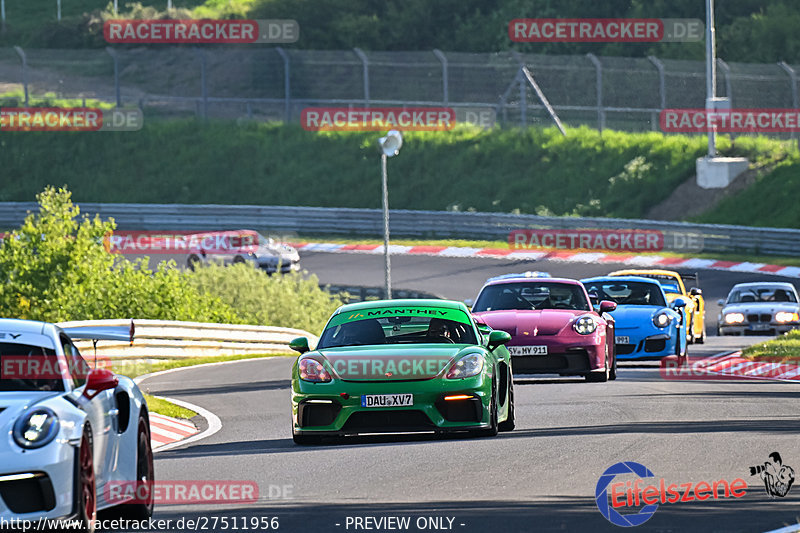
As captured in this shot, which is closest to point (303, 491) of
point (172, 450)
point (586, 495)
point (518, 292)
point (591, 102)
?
point (586, 495)

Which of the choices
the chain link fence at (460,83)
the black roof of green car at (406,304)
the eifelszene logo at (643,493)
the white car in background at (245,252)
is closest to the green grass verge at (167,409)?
the black roof of green car at (406,304)

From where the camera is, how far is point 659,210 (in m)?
48.7

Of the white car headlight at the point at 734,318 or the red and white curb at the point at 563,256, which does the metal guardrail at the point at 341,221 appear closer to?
the red and white curb at the point at 563,256

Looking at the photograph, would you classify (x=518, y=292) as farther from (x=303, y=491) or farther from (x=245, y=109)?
(x=245, y=109)

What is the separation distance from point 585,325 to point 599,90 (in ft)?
104

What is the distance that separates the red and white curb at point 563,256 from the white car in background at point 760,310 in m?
5.66

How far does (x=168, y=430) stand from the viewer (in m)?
17.2

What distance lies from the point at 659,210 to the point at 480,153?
28.0 feet

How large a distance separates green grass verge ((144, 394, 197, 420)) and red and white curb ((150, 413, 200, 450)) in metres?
0.35

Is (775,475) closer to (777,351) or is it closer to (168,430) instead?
(168,430)

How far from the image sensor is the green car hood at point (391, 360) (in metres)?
13.3

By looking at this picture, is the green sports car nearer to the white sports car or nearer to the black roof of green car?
the black roof of green car

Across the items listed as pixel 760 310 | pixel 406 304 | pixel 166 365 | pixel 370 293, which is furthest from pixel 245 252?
pixel 406 304

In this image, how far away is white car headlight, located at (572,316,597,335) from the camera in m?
18.4
